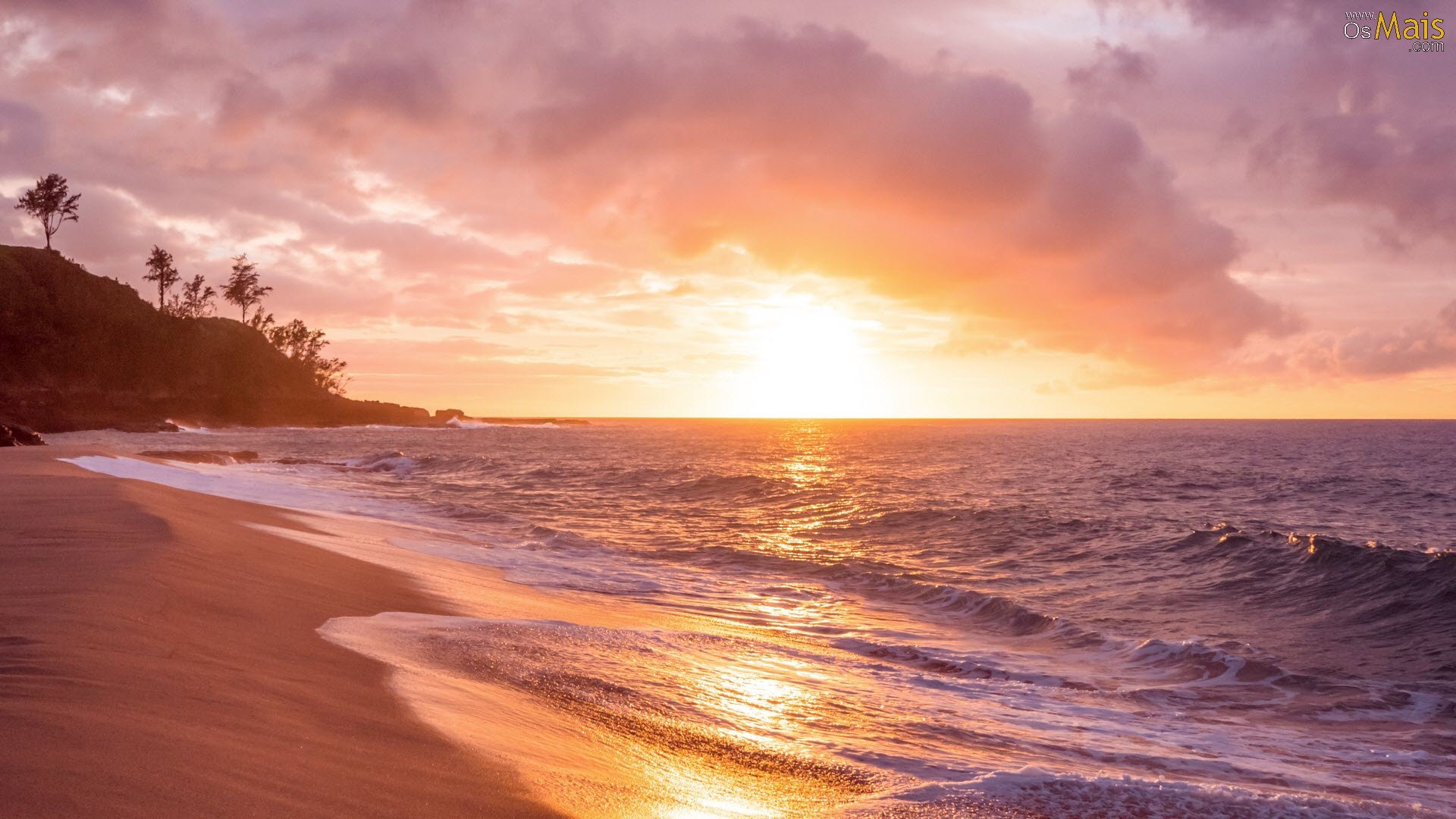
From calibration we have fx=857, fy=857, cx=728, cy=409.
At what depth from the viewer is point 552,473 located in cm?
4959

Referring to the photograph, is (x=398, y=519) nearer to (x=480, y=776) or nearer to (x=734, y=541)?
(x=734, y=541)

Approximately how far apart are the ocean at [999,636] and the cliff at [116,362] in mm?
85819

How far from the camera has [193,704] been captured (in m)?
5.49

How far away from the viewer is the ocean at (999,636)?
294 inches

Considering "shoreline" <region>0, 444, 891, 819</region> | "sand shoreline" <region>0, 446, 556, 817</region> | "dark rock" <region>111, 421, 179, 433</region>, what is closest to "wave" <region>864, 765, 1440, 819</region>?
"shoreline" <region>0, 444, 891, 819</region>

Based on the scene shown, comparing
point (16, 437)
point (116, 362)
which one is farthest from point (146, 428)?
point (16, 437)

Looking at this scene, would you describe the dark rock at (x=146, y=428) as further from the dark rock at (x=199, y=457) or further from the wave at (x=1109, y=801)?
the wave at (x=1109, y=801)

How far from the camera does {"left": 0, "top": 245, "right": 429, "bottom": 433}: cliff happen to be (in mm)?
98812

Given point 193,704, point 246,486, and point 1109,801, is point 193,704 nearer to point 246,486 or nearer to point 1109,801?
point 1109,801

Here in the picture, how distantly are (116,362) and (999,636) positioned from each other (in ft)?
427

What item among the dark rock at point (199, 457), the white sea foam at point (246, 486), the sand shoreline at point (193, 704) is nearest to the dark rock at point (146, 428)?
the dark rock at point (199, 457)

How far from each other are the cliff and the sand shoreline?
101695mm

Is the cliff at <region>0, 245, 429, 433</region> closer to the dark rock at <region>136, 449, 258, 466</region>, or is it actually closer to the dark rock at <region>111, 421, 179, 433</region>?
the dark rock at <region>111, 421, 179, 433</region>

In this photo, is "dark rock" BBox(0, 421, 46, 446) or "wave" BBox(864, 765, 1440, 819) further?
"dark rock" BBox(0, 421, 46, 446)
